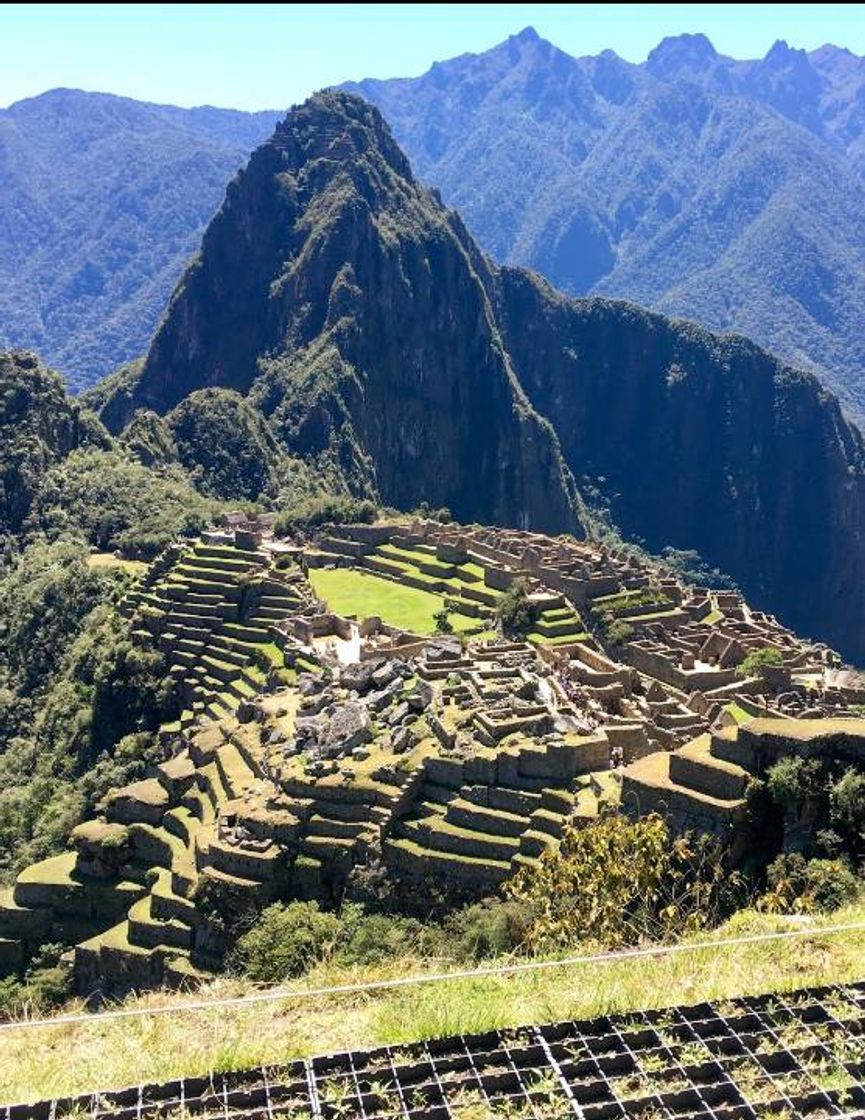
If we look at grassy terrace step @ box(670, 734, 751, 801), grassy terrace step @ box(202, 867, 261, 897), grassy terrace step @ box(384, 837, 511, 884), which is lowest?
grassy terrace step @ box(202, 867, 261, 897)

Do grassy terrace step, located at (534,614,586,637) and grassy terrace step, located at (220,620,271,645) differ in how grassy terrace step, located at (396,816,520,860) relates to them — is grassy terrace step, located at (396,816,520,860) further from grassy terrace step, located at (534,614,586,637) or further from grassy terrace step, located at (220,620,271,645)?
grassy terrace step, located at (220,620,271,645)

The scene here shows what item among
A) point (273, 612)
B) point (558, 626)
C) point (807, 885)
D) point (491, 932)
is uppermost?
point (807, 885)

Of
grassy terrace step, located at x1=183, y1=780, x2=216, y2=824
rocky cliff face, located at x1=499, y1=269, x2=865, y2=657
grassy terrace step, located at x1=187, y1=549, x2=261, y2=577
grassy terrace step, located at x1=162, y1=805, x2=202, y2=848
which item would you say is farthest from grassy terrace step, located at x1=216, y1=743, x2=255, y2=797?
rocky cliff face, located at x1=499, y1=269, x2=865, y2=657

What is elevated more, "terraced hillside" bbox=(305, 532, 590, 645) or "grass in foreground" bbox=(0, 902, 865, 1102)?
"grass in foreground" bbox=(0, 902, 865, 1102)

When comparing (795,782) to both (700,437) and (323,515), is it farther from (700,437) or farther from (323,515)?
(700,437)

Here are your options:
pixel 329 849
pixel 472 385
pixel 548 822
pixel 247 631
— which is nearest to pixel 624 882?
pixel 548 822

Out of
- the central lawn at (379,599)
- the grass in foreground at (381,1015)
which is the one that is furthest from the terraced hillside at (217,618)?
the grass in foreground at (381,1015)
